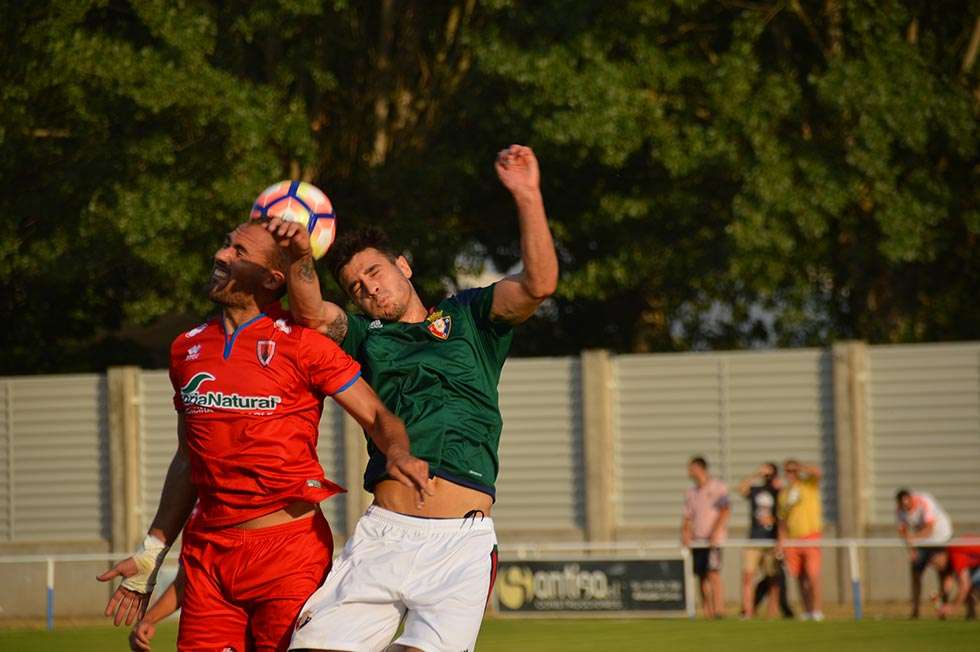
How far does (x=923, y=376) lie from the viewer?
72.7 feet

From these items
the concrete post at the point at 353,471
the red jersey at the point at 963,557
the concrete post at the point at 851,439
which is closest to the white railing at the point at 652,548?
the red jersey at the point at 963,557

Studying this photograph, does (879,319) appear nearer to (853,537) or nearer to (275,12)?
(853,537)

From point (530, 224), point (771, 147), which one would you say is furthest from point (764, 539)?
point (530, 224)

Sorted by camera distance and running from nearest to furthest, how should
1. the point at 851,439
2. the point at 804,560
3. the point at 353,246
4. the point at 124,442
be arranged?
the point at 353,246 < the point at 804,560 < the point at 851,439 < the point at 124,442

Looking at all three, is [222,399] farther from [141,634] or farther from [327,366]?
[141,634]

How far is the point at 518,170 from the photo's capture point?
20.3ft

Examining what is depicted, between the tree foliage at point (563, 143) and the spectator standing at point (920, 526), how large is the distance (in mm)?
4516

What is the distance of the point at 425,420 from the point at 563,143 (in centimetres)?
1715

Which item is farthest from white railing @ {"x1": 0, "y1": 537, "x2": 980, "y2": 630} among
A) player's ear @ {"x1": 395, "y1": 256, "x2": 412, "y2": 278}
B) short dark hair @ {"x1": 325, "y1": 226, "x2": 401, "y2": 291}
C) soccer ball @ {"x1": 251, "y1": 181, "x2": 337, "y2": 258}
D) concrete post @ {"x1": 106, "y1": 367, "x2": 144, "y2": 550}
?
short dark hair @ {"x1": 325, "y1": 226, "x2": 401, "y2": 291}

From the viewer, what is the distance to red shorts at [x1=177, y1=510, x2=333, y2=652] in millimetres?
6262

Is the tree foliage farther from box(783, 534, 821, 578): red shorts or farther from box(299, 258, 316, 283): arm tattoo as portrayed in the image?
box(299, 258, 316, 283): arm tattoo

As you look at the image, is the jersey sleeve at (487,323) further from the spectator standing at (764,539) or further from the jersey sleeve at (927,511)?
the jersey sleeve at (927,511)

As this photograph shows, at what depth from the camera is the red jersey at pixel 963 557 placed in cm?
1883

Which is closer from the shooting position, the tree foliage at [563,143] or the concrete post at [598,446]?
the tree foliage at [563,143]
